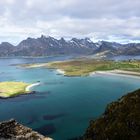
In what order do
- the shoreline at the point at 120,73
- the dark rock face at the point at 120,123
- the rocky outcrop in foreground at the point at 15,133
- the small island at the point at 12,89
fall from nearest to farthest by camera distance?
1. the rocky outcrop in foreground at the point at 15,133
2. the dark rock face at the point at 120,123
3. the small island at the point at 12,89
4. the shoreline at the point at 120,73

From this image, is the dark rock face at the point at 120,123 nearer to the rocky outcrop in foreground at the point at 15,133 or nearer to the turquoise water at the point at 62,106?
the rocky outcrop in foreground at the point at 15,133

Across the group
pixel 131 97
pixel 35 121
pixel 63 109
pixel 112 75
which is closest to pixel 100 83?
pixel 112 75

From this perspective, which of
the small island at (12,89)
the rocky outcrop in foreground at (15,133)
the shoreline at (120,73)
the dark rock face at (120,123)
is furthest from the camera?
the shoreline at (120,73)

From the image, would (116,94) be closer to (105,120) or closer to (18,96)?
(18,96)

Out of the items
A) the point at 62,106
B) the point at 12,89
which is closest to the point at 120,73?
the point at 12,89

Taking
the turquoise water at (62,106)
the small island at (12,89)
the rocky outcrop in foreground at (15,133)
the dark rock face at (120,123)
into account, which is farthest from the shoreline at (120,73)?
the rocky outcrop in foreground at (15,133)

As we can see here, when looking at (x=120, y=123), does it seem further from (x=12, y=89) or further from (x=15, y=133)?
(x=12, y=89)
